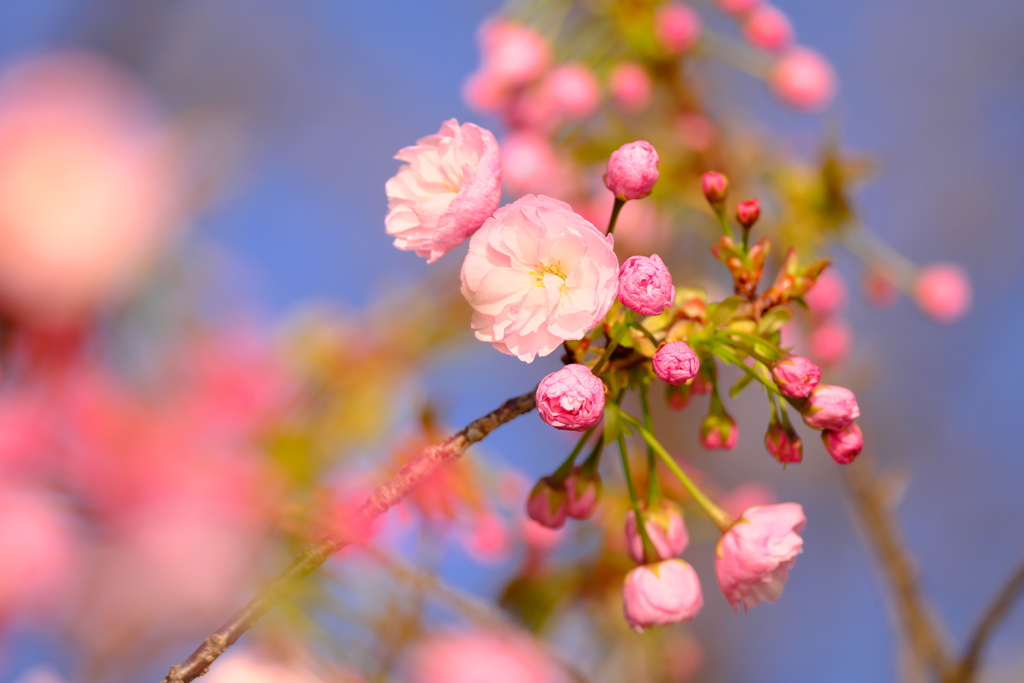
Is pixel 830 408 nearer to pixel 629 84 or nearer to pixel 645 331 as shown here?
pixel 645 331

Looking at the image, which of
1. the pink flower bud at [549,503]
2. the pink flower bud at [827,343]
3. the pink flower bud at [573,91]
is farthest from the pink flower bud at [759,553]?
the pink flower bud at [573,91]

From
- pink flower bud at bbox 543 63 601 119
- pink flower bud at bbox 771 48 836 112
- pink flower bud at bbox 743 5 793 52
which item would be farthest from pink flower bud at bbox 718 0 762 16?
pink flower bud at bbox 543 63 601 119

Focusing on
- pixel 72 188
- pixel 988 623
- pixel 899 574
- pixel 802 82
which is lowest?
pixel 988 623

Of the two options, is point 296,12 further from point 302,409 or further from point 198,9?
point 302,409

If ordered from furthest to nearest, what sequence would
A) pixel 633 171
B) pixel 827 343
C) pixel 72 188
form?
pixel 827 343 → pixel 72 188 → pixel 633 171

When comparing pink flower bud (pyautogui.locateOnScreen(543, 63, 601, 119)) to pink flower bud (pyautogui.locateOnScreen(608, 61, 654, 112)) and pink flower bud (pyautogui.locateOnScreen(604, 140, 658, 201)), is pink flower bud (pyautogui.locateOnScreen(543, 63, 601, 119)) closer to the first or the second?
pink flower bud (pyautogui.locateOnScreen(608, 61, 654, 112))

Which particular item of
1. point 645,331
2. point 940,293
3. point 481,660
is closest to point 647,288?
point 645,331

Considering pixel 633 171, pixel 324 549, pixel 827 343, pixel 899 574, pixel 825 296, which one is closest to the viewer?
pixel 324 549

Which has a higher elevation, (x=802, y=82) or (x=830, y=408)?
(x=802, y=82)
